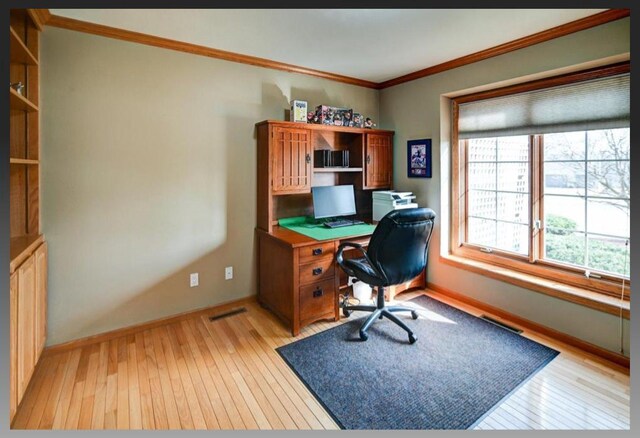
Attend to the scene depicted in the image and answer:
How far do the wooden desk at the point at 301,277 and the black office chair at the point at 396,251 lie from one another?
0.53ft

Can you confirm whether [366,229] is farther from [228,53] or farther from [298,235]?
[228,53]

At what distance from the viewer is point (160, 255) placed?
2732 mm

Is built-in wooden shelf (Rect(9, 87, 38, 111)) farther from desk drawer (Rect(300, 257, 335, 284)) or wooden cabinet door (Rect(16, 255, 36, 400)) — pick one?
desk drawer (Rect(300, 257, 335, 284))

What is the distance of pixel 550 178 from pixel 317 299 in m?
2.09

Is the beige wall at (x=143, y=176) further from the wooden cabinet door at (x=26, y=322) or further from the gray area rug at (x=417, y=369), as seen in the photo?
the gray area rug at (x=417, y=369)

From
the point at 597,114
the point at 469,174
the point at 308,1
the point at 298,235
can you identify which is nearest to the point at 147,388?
the point at 298,235

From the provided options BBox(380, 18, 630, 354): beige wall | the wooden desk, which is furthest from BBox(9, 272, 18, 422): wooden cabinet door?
BBox(380, 18, 630, 354): beige wall

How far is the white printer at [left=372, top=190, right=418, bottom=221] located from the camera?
337 centimetres

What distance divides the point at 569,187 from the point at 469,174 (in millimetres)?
874

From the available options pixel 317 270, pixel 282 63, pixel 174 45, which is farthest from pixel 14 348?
pixel 282 63

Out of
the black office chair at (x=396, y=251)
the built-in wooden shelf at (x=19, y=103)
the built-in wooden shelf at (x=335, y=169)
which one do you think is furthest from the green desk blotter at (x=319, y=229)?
the built-in wooden shelf at (x=19, y=103)

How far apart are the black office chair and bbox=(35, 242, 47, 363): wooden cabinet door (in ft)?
6.40

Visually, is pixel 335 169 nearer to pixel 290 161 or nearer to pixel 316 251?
pixel 290 161

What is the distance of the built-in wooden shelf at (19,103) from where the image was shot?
1791 millimetres
